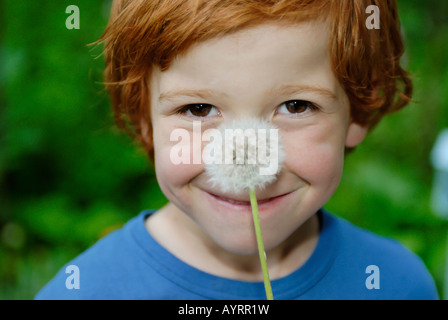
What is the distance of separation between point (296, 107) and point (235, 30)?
0.46 feet

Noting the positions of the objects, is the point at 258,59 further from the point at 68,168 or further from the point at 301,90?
the point at 68,168

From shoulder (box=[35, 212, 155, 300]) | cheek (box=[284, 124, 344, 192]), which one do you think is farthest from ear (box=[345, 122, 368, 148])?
shoulder (box=[35, 212, 155, 300])

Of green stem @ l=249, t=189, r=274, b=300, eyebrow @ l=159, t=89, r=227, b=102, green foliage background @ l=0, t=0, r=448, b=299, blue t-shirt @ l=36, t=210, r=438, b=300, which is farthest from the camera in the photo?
green foliage background @ l=0, t=0, r=448, b=299

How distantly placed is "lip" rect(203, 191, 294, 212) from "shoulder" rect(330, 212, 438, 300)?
0.82 ft

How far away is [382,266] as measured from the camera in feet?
3.27

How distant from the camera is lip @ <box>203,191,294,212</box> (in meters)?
0.76

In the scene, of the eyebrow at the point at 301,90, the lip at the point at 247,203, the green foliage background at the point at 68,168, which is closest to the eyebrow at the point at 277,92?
the eyebrow at the point at 301,90

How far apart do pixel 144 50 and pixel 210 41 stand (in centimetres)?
13

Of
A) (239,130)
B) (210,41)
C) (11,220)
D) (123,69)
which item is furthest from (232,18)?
(11,220)

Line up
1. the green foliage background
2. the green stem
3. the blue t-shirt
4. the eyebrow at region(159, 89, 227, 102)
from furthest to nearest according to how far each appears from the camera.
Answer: the green foliage background → the blue t-shirt → the eyebrow at region(159, 89, 227, 102) → the green stem

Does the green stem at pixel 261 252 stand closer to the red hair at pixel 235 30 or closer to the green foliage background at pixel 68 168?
the red hair at pixel 235 30

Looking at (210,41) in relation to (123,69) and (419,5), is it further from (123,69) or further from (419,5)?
(419,5)

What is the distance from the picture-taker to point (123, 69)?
0.88 metres

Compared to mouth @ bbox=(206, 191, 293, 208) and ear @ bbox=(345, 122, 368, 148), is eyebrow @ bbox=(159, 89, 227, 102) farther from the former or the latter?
ear @ bbox=(345, 122, 368, 148)
